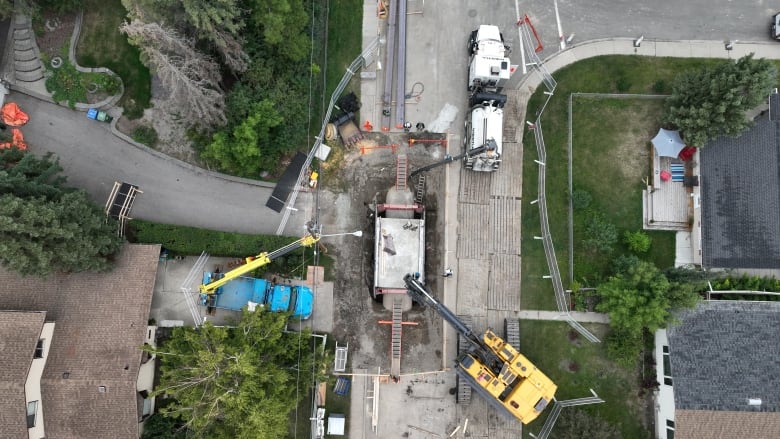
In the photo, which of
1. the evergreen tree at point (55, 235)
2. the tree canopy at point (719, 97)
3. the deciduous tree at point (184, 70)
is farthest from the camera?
the tree canopy at point (719, 97)

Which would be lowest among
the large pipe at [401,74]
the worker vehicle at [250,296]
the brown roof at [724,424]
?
the brown roof at [724,424]

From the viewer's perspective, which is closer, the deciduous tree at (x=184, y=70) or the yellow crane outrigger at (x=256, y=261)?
the deciduous tree at (x=184, y=70)

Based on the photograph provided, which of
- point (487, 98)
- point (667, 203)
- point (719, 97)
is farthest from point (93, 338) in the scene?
point (719, 97)

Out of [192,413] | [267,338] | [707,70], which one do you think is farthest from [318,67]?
[707,70]

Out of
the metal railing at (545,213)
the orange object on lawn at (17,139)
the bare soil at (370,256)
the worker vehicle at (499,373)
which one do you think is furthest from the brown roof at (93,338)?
the metal railing at (545,213)

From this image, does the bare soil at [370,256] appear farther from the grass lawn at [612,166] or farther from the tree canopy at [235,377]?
the grass lawn at [612,166]

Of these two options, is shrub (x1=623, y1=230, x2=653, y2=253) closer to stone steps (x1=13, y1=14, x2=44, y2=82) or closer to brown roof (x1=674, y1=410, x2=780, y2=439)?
brown roof (x1=674, y1=410, x2=780, y2=439)

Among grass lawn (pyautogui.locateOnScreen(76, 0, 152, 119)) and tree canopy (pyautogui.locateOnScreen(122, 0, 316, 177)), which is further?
grass lawn (pyautogui.locateOnScreen(76, 0, 152, 119))

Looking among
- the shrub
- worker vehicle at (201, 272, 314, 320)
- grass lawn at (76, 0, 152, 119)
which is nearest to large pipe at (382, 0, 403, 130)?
worker vehicle at (201, 272, 314, 320)

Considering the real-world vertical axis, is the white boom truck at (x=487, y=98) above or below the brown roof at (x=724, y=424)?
above
